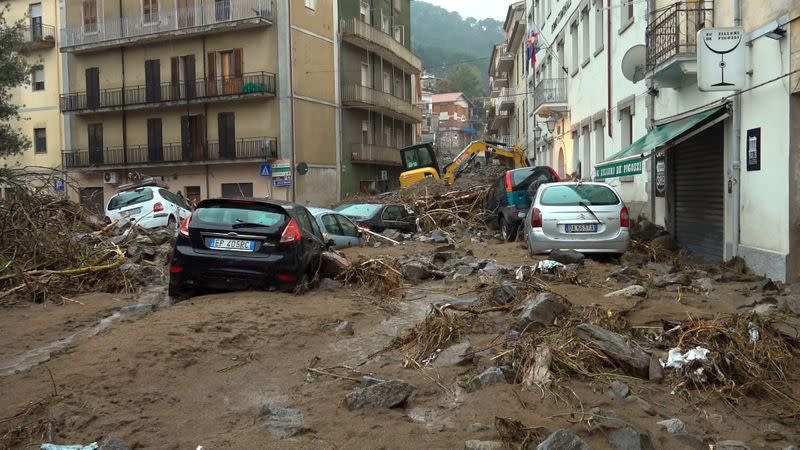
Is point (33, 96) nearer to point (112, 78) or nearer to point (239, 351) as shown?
point (112, 78)

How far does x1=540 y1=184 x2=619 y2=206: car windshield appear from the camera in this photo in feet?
38.4

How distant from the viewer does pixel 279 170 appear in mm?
33156

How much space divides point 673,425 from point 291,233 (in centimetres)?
521

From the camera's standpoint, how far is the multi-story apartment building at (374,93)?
128 feet

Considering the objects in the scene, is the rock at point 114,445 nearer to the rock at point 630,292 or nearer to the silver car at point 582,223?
the rock at point 630,292

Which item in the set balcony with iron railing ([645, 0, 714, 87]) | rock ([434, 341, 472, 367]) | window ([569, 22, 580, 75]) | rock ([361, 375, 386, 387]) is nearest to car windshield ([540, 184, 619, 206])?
balcony with iron railing ([645, 0, 714, 87])

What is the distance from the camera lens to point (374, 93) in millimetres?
40938

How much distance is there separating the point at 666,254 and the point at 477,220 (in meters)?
7.42

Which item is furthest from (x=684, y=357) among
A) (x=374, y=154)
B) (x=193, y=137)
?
(x=374, y=154)

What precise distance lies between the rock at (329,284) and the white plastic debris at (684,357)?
16.6 feet

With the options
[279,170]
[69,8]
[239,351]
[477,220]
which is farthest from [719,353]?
[69,8]

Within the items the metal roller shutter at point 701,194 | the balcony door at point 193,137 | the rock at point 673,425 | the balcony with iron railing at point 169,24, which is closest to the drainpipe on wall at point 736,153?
the metal roller shutter at point 701,194

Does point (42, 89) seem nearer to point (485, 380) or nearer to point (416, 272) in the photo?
point (416, 272)

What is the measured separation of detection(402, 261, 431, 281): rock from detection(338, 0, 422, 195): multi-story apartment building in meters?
27.9
